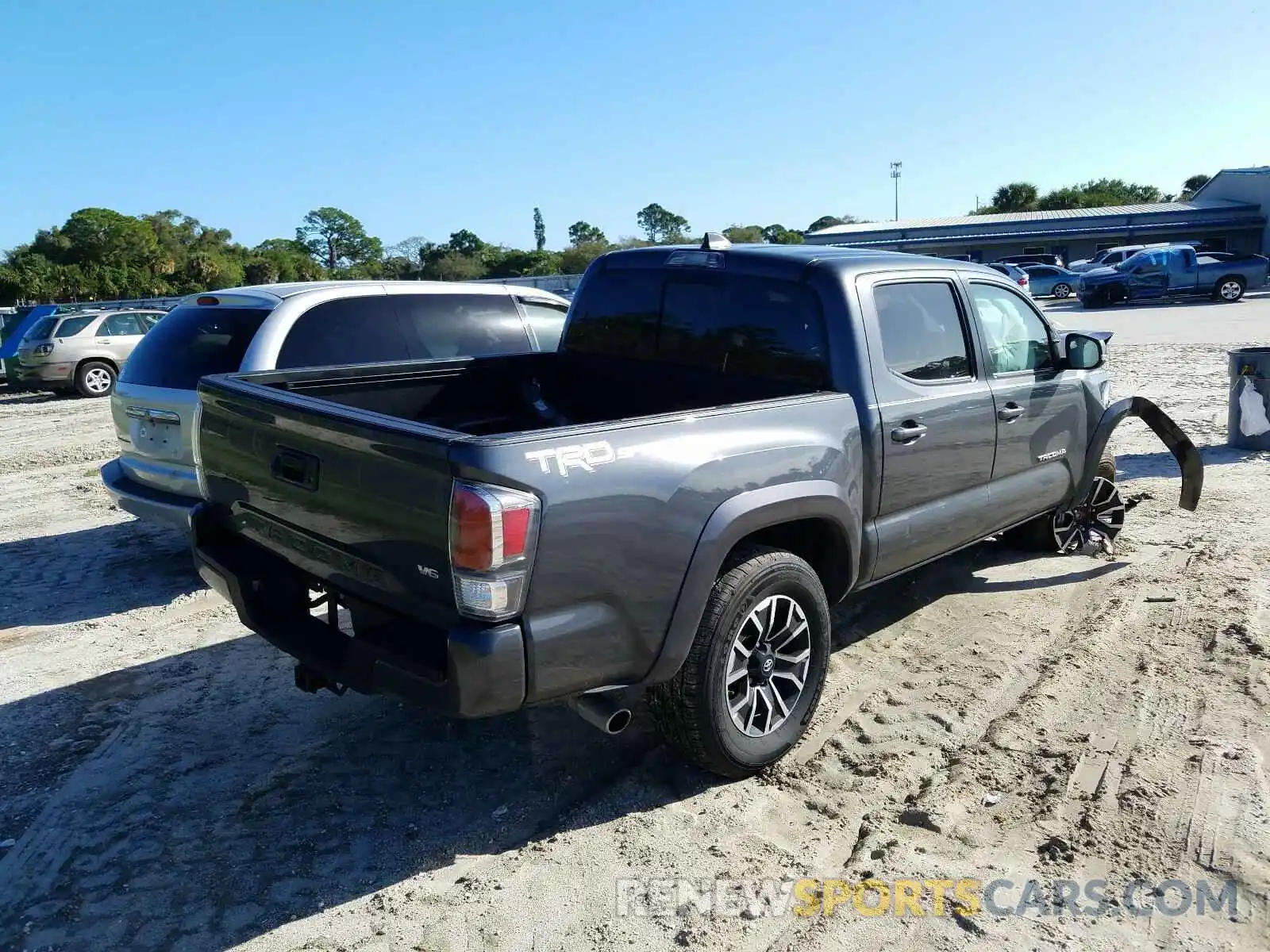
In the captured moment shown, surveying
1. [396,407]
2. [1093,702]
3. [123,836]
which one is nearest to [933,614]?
[1093,702]

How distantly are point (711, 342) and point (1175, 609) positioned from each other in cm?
309

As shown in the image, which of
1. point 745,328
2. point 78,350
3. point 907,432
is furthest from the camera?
point 78,350

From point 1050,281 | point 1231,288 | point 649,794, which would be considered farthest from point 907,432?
point 1050,281

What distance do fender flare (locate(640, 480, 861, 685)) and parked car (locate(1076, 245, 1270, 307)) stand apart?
31.1m

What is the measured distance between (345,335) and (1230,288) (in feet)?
105

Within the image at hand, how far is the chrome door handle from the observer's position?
14.0 feet

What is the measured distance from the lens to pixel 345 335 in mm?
6125

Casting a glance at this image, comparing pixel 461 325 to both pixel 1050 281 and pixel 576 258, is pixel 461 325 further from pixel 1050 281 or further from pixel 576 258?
pixel 576 258

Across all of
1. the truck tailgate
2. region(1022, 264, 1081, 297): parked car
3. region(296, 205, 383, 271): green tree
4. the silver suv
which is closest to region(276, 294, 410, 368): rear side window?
the truck tailgate

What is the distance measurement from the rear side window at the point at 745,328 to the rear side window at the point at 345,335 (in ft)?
6.82

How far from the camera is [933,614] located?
545cm

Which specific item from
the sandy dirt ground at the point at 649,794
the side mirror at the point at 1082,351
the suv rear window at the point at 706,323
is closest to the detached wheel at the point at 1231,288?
the sandy dirt ground at the point at 649,794

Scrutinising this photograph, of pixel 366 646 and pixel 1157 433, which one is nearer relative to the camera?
pixel 366 646

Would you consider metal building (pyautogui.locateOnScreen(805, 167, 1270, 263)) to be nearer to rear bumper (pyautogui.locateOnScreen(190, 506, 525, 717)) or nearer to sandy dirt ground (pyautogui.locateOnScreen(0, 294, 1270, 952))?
sandy dirt ground (pyautogui.locateOnScreen(0, 294, 1270, 952))
